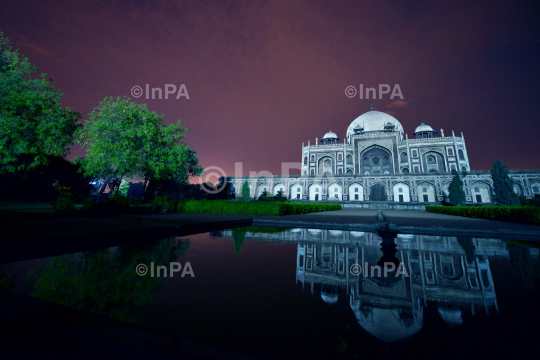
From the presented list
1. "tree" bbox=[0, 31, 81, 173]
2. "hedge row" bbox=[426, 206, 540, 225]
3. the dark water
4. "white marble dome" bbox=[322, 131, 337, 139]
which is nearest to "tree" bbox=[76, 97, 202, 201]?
"tree" bbox=[0, 31, 81, 173]

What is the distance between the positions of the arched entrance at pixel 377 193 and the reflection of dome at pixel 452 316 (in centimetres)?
3654

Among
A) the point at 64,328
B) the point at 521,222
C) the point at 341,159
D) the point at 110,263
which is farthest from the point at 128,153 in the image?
the point at 341,159

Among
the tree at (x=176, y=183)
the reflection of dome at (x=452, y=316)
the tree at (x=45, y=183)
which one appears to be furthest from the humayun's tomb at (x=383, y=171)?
→ the reflection of dome at (x=452, y=316)

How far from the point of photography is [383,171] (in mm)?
42719

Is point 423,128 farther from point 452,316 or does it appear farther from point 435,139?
point 452,316

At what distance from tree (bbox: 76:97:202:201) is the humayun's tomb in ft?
79.8

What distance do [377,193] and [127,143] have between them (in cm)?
3384

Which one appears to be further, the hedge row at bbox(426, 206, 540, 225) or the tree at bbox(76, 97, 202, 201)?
the tree at bbox(76, 97, 202, 201)

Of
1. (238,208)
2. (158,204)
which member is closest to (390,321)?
(238,208)

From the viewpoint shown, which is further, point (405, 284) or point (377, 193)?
point (377, 193)

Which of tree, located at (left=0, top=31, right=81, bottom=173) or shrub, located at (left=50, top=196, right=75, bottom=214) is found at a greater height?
tree, located at (left=0, top=31, right=81, bottom=173)

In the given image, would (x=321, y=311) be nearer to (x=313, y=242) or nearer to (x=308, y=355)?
(x=308, y=355)

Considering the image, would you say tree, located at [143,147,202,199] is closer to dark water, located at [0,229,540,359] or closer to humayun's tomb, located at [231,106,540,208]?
Answer: humayun's tomb, located at [231,106,540,208]

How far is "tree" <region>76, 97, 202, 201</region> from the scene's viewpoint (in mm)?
16281
